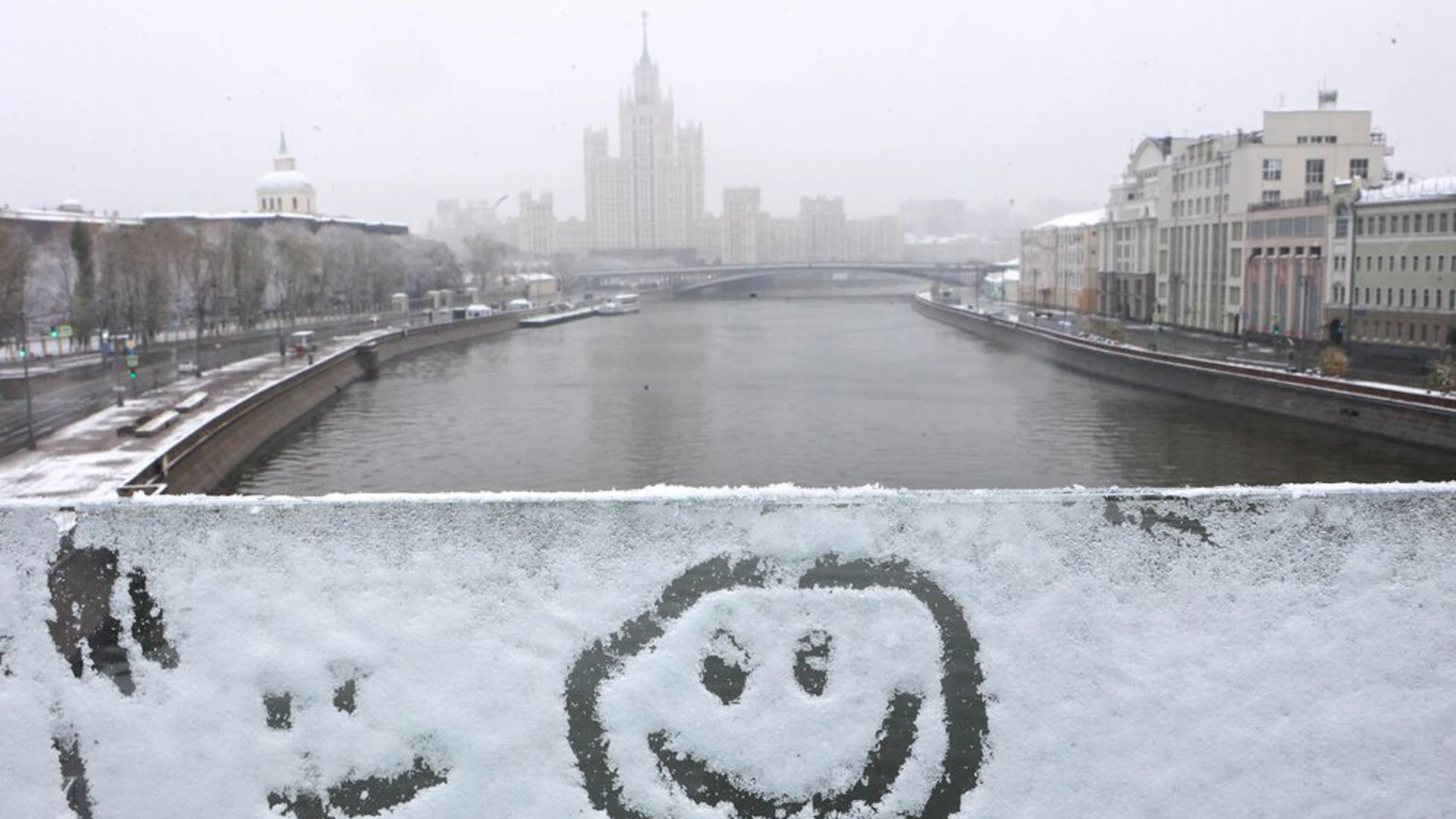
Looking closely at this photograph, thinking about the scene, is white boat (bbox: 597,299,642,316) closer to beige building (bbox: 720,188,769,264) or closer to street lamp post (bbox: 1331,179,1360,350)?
street lamp post (bbox: 1331,179,1360,350)

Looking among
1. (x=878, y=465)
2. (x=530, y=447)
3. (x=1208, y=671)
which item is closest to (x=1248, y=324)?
(x=878, y=465)

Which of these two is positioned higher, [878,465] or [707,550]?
[707,550]

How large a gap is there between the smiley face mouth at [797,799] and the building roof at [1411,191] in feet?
47.2

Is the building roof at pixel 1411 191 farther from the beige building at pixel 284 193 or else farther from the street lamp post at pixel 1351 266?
the beige building at pixel 284 193

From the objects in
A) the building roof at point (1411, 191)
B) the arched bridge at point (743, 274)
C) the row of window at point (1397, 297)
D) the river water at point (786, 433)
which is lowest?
the river water at point (786, 433)

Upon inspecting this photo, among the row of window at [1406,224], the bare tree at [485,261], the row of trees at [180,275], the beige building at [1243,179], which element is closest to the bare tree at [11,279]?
the row of trees at [180,275]

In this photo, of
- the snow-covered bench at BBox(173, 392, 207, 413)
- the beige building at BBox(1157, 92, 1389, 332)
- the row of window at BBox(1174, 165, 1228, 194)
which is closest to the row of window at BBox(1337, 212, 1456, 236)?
the beige building at BBox(1157, 92, 1389, 332)

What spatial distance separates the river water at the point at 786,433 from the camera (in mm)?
9578

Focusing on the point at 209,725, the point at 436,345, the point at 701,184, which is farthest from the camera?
the point at 701,184

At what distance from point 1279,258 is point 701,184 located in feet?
207

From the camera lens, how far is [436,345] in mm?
24344

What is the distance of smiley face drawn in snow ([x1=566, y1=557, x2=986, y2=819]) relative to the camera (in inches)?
73.7

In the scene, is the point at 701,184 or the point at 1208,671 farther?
the point at 701,184

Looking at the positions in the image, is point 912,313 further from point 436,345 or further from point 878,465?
point 878,465
